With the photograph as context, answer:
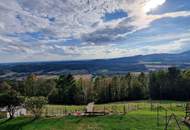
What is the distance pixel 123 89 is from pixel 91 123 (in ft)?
215

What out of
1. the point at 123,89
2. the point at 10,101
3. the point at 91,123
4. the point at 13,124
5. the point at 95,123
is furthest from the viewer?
the point at 123,89

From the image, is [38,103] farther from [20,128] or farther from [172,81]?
[172,81]

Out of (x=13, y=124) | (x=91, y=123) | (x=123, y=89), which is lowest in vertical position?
(x=13, y=124)

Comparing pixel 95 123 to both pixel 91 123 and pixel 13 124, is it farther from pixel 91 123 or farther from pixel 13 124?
pixel 13 124

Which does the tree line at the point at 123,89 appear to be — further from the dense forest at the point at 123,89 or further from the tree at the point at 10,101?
the tree at the point at 10,101

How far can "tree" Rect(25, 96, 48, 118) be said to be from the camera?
74625mm

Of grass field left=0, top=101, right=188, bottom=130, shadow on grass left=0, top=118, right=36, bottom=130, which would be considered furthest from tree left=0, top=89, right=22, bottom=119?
shadow on grass left=0, top=118, right=36, bottom=130

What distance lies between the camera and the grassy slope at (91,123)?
60.7 m

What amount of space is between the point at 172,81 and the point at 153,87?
7.83 metres

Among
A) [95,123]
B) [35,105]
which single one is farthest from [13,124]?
[95,123]

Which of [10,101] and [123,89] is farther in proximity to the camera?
[123,89]

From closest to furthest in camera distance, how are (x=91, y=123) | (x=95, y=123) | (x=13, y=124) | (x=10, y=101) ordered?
(x=95, y=123), (x=91, y=123), (x=13, y=124), (x=10, y=101)

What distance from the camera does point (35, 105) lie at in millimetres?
75062

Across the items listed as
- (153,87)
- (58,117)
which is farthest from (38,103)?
(153,87)
